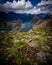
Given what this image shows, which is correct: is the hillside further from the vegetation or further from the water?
the water

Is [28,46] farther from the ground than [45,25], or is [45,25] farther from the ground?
[45,25]

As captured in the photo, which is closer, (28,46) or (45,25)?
(28,46)

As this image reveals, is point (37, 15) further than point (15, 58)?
Yes

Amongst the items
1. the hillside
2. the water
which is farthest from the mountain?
the water

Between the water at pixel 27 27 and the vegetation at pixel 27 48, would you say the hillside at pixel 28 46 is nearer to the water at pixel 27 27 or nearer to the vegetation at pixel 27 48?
the vegetation at pixel 27 48

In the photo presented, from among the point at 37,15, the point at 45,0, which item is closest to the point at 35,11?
the point at 37,15

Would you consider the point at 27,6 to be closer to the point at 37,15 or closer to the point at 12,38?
the point at 37,15

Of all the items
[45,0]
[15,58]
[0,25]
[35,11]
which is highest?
[45,0]

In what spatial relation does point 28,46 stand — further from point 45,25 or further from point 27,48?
point 45,25

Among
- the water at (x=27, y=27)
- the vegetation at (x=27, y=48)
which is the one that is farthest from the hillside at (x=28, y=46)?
the water at (x=27, y=27)

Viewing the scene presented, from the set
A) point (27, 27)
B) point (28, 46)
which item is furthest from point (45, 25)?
point (28, 46)

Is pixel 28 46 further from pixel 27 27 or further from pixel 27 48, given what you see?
pixel 27 27
